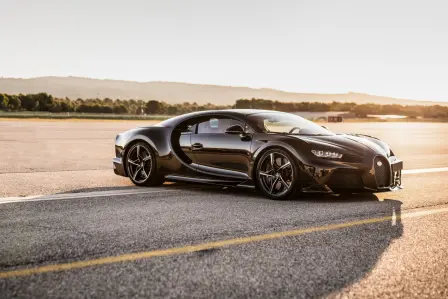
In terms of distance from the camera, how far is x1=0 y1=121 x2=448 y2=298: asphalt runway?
406 cm

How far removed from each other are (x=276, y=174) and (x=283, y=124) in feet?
3.86

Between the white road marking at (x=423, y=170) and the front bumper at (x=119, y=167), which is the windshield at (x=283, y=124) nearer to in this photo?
the front bumper at (x=119, y=167)

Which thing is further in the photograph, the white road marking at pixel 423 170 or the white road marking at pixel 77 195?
the white road marking at pixel 423 170

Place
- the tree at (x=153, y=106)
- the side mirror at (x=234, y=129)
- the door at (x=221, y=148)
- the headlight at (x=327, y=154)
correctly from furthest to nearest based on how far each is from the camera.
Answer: the tree at (x=153, y=106) → the side mirror at (x=234, y=129) → the door at (x=221, y=148) → the headlight at (x=327, y=154)

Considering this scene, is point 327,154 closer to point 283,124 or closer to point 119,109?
point 283,124

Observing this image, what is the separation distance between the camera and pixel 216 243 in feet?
17.7

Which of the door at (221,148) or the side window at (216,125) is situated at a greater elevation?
the side window at (216,125)

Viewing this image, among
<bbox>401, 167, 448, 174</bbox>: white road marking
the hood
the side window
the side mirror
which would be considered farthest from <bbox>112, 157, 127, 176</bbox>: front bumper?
<bbox>401, 167, 448, 174</bbox>: white road marking

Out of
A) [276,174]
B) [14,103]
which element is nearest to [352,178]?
[276,174]

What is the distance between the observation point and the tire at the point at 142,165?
950cm

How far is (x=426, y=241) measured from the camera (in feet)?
18.6

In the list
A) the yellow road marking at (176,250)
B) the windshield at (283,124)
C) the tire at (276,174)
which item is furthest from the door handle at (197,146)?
the yellow road marking at (176,250)

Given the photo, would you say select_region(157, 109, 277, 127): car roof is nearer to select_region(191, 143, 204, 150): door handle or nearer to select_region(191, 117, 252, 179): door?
select_region(191, 117, 252, 179): door

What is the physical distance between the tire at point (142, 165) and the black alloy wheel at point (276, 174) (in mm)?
1970
